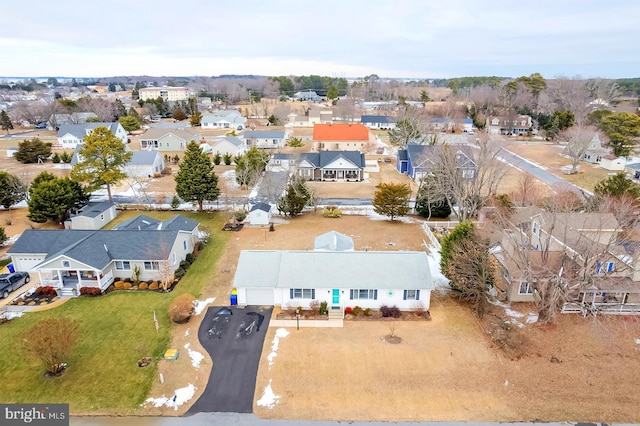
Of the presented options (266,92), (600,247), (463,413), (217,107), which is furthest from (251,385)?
(266,92)

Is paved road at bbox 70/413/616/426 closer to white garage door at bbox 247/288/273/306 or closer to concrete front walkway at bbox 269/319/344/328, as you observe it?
concrete front walkway at bbox 269/319/344/328

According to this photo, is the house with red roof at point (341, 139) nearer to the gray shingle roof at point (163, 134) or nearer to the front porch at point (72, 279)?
the gray shingle roof at point (163, 134)

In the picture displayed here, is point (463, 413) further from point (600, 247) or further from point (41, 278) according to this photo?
point (41, 278)

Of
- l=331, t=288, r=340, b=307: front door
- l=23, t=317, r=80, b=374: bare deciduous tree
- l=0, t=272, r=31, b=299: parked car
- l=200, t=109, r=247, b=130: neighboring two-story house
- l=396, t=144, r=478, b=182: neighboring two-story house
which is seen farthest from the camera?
l=200, t=109, r=247, b=130: neighboring two-story house

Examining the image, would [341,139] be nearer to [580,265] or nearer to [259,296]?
[259,296]

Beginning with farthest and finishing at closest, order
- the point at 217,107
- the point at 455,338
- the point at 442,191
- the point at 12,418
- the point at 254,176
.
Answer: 1. the point at 217,107
2. the point at 254,176
3. the point at 442,191
4. the point at 455,338
5. the point at 12,418

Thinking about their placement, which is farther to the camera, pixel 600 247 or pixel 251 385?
pixel 600 247

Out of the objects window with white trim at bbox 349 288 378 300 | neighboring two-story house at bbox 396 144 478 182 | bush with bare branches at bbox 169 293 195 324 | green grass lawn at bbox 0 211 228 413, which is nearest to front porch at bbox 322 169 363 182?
neighboring two-story house at bbox 396 144 478 182
